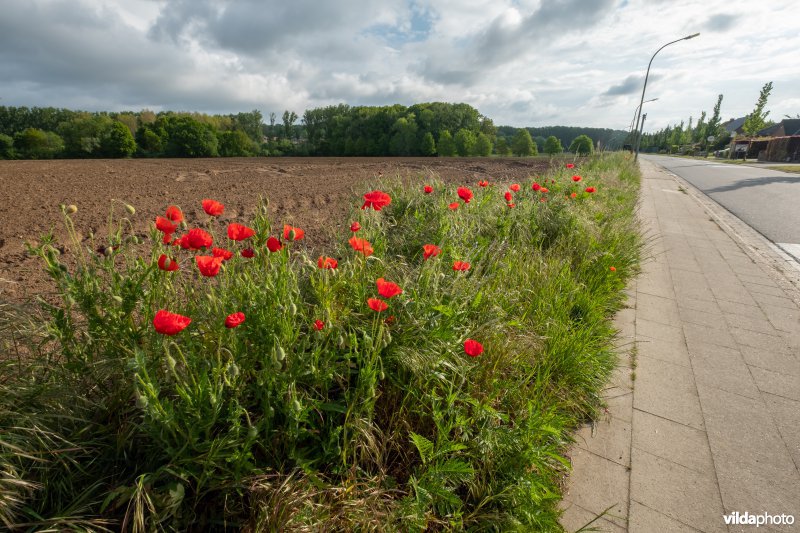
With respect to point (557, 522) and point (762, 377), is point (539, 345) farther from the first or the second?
point (762, 377)

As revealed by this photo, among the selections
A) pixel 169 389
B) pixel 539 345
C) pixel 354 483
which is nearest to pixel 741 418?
pixel 539 345

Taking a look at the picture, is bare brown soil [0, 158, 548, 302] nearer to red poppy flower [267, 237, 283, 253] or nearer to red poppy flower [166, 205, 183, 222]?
red poppy flower [166, 205, 183, 222]

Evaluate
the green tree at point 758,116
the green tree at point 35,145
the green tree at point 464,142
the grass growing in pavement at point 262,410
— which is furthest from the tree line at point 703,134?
the green tree at point 35,145

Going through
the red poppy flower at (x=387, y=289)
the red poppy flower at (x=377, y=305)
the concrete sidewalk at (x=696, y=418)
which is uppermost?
the red poppy flower at (x=387, y=289)

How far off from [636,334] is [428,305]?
2374mm

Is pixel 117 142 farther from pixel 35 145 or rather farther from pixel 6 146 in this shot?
pixel 6 146

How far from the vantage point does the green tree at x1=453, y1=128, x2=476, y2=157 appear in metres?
52.5

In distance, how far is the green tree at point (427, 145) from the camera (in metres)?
52.5

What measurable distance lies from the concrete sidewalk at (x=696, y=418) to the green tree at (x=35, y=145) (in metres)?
53.1

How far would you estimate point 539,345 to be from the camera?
7.73 ft

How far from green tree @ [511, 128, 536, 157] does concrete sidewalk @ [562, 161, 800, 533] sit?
219 ft

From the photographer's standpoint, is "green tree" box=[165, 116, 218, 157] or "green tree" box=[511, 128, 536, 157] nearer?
"green tree" box=[165, 116, 218, 157]

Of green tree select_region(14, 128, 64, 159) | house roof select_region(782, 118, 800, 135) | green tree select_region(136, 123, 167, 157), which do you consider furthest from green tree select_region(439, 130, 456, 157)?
house roof select_region(782, 118, 800, 135)

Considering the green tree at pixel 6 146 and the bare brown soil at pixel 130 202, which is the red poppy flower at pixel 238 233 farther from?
the green tree at pixel 6 146
